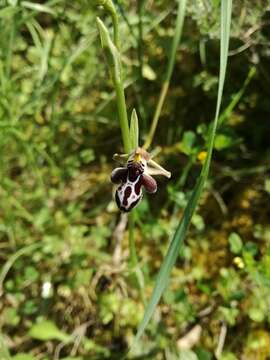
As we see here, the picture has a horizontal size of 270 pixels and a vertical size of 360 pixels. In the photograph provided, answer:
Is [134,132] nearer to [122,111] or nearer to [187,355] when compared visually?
[122,111]

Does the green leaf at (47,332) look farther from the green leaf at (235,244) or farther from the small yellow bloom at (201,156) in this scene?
the small yellow bloom at (201,156)

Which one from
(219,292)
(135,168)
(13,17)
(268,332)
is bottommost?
(268,332)

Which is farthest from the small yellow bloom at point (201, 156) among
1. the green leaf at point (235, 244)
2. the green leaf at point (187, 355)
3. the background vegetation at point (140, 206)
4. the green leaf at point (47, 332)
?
the green leaf at point (47, 332)

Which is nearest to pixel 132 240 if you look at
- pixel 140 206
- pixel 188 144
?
pixel 140 206

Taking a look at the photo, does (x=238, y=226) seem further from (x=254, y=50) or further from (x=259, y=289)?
(x=254, y=50)

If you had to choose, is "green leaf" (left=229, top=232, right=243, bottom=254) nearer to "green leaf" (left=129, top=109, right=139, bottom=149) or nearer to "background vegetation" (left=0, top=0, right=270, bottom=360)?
"background vegetation" (left=0, top=0, right=270, bottom=360)

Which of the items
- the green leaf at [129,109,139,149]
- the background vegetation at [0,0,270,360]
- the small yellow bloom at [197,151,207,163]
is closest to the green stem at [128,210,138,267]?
the background vegetation at [0,0,270,360]

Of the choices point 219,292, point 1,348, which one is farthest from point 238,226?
point 1,348
